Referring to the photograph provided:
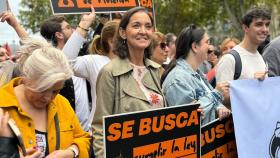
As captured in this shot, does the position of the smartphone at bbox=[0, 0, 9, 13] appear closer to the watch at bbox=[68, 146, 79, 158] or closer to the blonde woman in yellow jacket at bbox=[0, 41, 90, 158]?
the blonde woman in yellow jacket at bbox=[0, 41, 90, 158]

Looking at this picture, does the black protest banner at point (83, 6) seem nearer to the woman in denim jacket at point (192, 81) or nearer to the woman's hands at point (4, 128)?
the woman in denim jacket at point (192, 81)

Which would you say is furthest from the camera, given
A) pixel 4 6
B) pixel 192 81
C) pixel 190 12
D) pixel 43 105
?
pixel 190 12

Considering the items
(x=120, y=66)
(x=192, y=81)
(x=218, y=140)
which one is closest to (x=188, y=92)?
(x=192, y=81)

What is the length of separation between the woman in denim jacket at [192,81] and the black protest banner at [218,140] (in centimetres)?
8

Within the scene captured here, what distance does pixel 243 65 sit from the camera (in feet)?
15.8

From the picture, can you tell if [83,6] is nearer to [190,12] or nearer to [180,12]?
[190,12]

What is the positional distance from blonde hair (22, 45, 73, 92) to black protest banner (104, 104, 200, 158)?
54cm

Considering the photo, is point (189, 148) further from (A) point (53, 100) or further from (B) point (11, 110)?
(B) point (11, 110)

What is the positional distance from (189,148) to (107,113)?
0.73 meters

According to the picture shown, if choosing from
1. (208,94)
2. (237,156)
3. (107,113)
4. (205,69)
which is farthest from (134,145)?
(205,69)

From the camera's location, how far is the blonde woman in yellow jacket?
9.57 ft

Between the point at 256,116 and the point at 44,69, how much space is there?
7.12 ft

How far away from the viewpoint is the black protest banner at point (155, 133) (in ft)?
11.2

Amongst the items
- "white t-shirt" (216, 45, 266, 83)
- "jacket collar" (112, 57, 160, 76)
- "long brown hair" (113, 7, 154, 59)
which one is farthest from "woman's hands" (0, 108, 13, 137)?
"white t-shirt" (216, 45, 266, 83)
